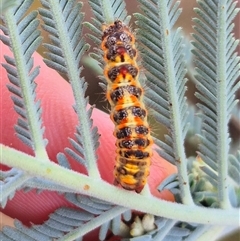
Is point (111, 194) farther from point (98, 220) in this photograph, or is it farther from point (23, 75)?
point (23, 75)

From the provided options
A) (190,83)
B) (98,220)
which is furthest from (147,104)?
(190,83)

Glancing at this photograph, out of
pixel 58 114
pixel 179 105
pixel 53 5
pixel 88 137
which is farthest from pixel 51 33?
pixel 58 114

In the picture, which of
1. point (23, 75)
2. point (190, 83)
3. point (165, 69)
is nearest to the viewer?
point (23, 75)

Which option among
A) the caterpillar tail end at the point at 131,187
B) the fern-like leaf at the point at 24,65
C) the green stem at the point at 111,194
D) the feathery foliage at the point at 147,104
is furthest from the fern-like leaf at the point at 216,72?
the fern-like leaf at the point at 24,65

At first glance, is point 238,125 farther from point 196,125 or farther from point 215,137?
point 215,137

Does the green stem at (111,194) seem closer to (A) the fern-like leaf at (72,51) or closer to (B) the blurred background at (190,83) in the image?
(A) the fern-like leaf at (72,51)

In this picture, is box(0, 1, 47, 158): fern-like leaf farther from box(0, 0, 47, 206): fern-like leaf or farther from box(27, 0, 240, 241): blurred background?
box(27, 0, 240, 241): blurred background

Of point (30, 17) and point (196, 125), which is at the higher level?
point (196, 125)
